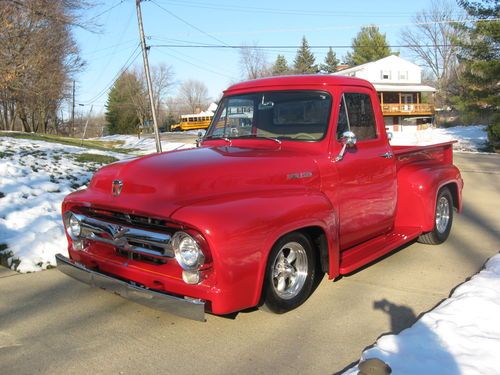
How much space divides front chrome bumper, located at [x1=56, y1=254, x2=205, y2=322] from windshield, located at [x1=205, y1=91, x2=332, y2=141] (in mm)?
1972

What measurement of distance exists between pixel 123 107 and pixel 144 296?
80.6m

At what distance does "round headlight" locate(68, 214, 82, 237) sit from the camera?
420 cm

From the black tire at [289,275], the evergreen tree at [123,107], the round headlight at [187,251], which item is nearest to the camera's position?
the round headlight at [187,251]

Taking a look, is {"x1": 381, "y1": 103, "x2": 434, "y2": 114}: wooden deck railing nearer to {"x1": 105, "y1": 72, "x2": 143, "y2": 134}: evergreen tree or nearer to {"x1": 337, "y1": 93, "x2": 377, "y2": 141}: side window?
{"x1": 105, "y1": 72, "x2": 143, "y2": 134}: evergreen tree

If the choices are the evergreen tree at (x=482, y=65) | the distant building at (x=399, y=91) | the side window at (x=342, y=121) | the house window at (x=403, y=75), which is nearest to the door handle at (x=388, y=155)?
the side window at (x=342, y=121)

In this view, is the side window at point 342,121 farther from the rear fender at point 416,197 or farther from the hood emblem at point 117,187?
the hood emblem at point 117,187

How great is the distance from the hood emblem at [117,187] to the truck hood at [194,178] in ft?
0.07

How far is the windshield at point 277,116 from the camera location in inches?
182

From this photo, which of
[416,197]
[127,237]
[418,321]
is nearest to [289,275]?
[418,321]

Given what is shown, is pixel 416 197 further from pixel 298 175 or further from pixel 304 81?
pixel 298 175

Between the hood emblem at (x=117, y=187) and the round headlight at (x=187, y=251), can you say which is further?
the hood emblem at (x=117, y=187)

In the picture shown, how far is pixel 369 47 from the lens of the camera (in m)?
→ 71.4

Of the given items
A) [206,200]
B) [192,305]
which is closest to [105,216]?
[206,200]

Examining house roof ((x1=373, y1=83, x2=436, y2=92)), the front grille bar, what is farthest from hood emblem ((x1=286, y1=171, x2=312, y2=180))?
house roof ((x1=373, y1=83, x2=436, y2=92))
